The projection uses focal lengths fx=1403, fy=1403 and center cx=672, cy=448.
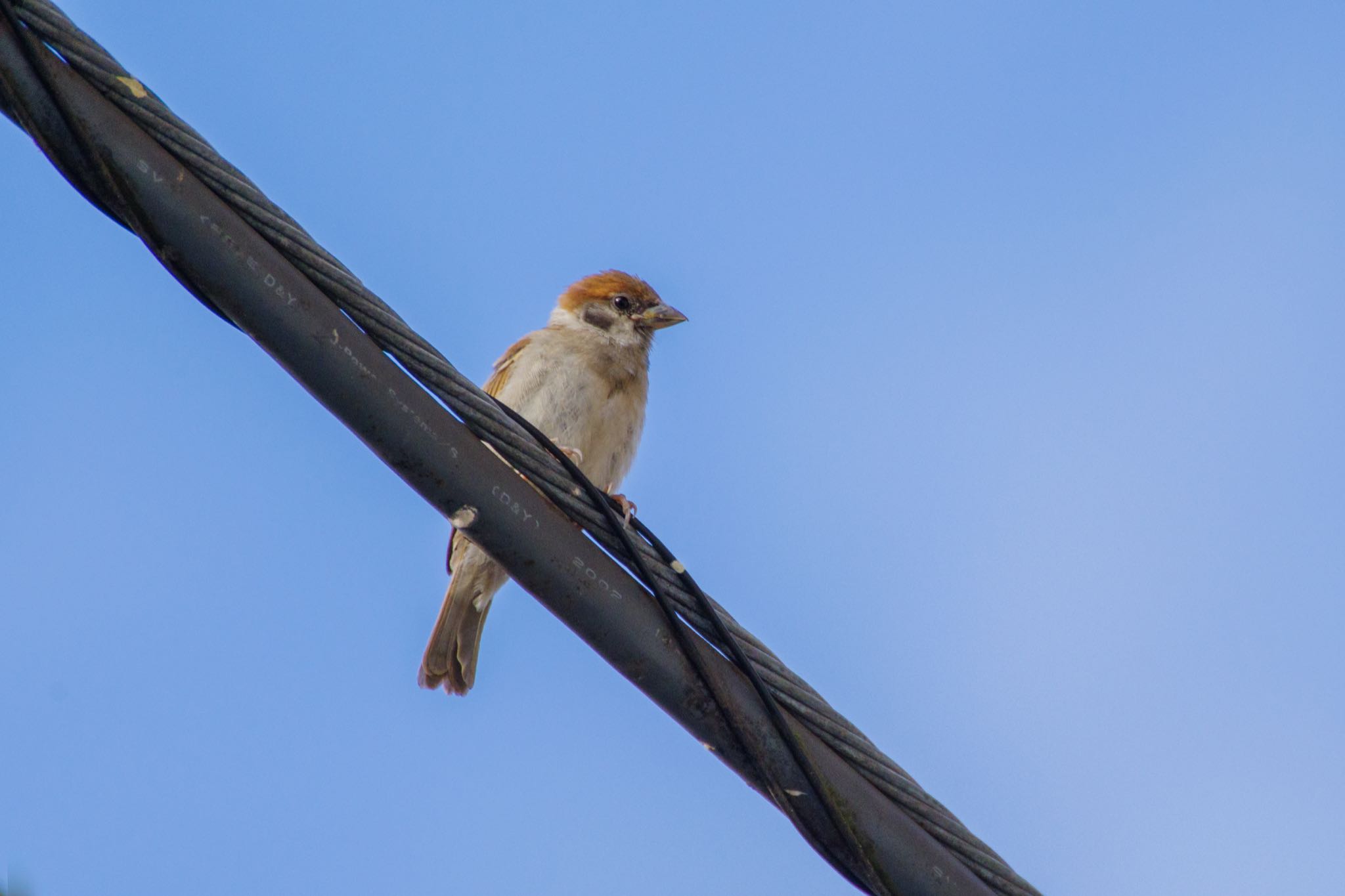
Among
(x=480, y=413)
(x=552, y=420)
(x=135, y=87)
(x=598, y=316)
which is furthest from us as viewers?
(x=598, y=316)

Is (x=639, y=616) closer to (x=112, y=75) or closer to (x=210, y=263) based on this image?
(x=210, y=263)

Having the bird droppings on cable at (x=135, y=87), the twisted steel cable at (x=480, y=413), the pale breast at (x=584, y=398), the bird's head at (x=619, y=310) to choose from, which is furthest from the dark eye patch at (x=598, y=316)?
the bird droppings on cable at (x=135, y=87)

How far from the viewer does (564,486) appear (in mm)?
3545

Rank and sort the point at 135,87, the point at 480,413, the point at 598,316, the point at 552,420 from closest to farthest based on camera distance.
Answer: the point at 135,87, the point at 480,413, the point at 552,420, the point at 598,316

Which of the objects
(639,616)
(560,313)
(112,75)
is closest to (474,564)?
(560,313)

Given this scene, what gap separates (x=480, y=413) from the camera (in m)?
3.40

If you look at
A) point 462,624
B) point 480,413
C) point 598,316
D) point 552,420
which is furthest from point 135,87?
point 598,316

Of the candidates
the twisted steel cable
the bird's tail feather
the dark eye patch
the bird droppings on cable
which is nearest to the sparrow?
the bird's tail feather

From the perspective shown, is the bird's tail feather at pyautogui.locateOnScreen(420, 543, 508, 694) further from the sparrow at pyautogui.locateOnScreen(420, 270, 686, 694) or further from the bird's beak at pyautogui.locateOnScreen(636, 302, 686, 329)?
the bird's beak at pyautogui.locateOnScreen(636, 302, 686, 329)

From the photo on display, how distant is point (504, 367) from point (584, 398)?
735 mm

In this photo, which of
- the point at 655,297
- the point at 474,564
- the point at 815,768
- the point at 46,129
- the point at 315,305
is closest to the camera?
the point at 46,129

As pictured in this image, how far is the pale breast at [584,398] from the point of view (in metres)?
6.98

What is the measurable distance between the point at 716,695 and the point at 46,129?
2035 mm

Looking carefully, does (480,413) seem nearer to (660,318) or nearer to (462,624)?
(462,624)
